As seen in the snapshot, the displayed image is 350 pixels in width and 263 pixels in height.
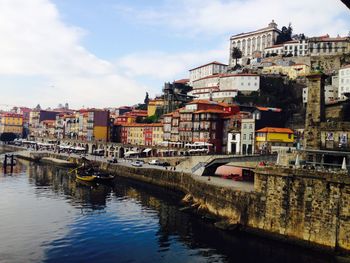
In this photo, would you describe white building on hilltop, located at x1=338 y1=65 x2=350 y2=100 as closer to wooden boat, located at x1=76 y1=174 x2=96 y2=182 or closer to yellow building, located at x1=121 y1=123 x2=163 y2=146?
yellow building, located at x1=121 y1=123 x2=163 y2=146

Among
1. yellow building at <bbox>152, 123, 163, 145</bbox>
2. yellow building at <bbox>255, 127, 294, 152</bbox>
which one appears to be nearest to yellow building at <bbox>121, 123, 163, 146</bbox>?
yellow building at <bbox>152, 123, 163, 145</bbox>

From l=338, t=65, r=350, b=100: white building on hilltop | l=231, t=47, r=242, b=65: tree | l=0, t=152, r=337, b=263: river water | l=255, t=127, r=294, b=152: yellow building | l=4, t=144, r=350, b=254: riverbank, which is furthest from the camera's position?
l=231, t=47, r=242, b=65: tree

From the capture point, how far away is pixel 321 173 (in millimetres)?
29984

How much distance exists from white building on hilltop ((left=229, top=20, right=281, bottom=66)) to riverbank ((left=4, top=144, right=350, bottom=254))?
417 ft

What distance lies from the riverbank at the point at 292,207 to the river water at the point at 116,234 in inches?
51.4

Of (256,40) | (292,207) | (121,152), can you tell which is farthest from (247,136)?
(256,40)

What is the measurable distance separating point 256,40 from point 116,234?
A: 14284cm

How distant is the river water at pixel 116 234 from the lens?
28.5 metres

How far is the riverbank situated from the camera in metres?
28.2

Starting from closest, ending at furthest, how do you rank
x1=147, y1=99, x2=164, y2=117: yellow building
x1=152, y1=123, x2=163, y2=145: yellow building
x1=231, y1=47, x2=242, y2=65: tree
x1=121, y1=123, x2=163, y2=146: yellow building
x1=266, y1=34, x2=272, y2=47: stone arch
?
1. x1=152, y1=123, x2=163, y2=145: yellow building
2. x1=121, y1=123, x2=163, y2=146: yellow building
3. x1=147, y1=99, x2=164, y2=117: yellow building
4. x1=231, y1=47, x2=242, y2=65: tree
5. x1=266, y1=34, x2=272, y2=47: stone arch

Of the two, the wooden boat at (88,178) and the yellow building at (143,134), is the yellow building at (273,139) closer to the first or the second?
the wooden boat at (88,178)

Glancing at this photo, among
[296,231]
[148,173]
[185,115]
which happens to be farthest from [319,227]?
[185,115]

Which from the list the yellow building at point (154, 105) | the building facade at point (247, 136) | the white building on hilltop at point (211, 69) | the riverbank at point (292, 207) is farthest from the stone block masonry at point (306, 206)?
the white building on hilltop at point (211, 69)

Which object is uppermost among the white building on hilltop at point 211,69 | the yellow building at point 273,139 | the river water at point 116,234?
the white building on hilltop at point 211,69
